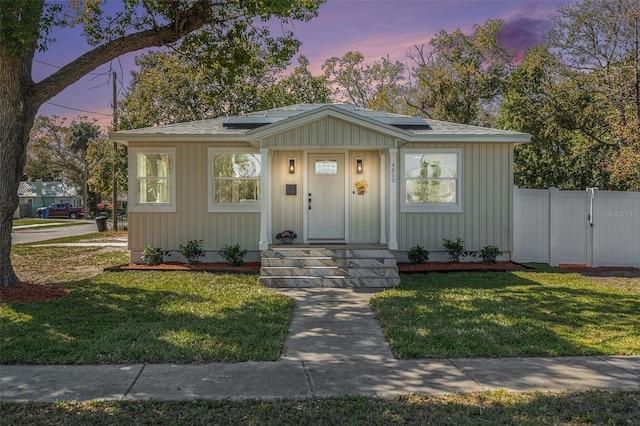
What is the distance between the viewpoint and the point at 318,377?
412 centimetres

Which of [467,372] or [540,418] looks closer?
[540,418]

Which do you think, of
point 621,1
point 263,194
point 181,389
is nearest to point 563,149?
point 621,1

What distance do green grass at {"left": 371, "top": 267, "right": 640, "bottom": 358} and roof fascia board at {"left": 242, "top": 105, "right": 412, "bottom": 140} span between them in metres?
3.22

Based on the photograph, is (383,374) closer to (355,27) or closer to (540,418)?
(540,418)

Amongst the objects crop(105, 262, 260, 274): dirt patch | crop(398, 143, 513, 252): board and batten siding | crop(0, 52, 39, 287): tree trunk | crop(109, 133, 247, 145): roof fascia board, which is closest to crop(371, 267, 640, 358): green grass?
crop(398, 143, 513, 252): board and batten siding

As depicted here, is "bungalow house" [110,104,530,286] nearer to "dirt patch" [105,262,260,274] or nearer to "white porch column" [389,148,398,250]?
"dirt patch" [105,262,260,274]

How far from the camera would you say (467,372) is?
13.9 ft

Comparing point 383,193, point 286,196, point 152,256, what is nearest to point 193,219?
point 152,256

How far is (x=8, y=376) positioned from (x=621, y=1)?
18256mm

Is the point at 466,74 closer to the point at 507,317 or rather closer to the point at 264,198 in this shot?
the point at 264,198

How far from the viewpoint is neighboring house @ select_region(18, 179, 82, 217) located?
178 feet

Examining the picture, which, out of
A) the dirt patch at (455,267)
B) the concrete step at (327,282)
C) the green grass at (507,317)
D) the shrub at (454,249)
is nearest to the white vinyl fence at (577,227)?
the dirt patch at (455,267)

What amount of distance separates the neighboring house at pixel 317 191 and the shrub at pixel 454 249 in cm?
24

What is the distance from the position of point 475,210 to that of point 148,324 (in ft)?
27.1
